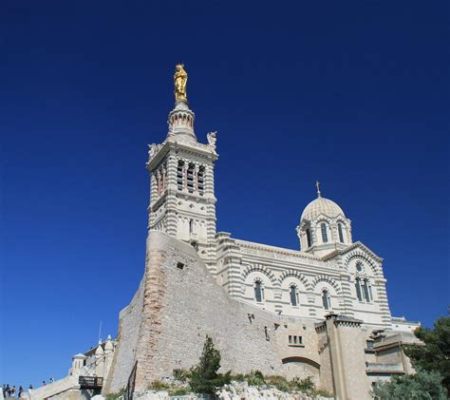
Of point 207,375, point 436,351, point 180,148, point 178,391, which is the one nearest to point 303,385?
point 436,351

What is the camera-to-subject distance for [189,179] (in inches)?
1809

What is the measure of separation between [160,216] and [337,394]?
20.3 metres

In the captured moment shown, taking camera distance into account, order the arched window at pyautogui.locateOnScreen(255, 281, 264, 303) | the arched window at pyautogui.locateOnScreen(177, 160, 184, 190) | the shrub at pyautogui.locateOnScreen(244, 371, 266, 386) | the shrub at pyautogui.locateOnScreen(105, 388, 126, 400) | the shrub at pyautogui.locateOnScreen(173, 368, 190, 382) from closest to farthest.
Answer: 1. the shrub at pyautogui.locateOnScreen(173, 368, 190, 382)
2. the shrub at pyautogui.locateOnScreen(105, 388, 126, 400)
3. the shrub at pyautogui.locateOnScreen(244, 371, 266, 386)
4. the arched window at pyautogui.locateOnScreen(255, 281, 264, 303)
5. the arched window at pyautogui.locateOnScreen(177, 160, 184, 190)

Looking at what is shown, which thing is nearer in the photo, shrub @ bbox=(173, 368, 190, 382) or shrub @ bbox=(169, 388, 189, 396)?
shrub @ bbox=(169, 388, 189, 396)

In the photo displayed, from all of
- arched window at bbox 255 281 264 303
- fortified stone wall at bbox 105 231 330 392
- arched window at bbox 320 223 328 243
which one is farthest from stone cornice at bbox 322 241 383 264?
fortified stone wall at bbox 105 231 330 392

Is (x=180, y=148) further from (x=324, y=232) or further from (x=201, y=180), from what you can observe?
(x=324, y=232)

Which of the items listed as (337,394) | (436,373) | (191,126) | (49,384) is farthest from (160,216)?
(436,373)

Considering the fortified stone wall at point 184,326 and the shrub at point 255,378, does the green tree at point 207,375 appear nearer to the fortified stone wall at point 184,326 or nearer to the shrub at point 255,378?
the fortified stone wall at point 184,326

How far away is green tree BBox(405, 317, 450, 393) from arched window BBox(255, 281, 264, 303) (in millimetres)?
11906

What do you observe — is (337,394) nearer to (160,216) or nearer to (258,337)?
(258,337)

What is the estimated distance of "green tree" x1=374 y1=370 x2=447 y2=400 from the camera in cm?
2686

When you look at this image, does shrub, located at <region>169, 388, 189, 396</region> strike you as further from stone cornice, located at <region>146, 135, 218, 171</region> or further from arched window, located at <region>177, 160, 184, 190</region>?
stone cornice, located at <region>146, 135, 218, 171</region>

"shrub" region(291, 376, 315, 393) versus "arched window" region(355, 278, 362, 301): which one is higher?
"arched window" region(355, 278, 362, 301)

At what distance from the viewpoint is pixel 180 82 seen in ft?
173
